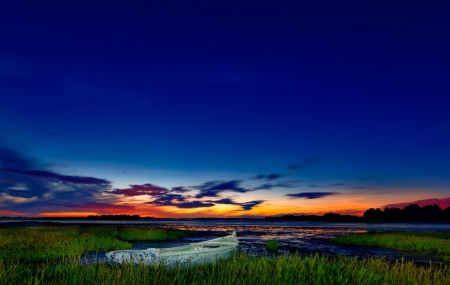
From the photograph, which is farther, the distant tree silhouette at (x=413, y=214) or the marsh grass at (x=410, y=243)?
the distant tree silhouette at (x=413, y=214)

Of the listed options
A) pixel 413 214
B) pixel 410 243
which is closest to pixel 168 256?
pixel 410 243

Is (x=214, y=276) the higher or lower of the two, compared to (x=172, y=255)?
lower

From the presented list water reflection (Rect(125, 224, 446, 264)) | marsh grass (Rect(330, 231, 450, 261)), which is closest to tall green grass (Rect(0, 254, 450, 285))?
water reflection (Rect(125, 224, 446, 264))

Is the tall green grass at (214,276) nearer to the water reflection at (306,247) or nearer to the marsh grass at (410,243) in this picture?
the water reflection at (306,247)

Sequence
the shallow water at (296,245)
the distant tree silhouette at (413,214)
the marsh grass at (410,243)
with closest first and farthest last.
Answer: the shallow water at (296,245) → the marsh grass at (410,243) → the distant tree silhouette at (413,214)

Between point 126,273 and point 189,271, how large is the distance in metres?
2.17

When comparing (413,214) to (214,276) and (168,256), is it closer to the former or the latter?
(168,256)

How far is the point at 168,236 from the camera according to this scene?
4097 cm

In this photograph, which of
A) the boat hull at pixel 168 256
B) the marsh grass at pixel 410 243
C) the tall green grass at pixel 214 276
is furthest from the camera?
the marsh grass at pixel 410 243

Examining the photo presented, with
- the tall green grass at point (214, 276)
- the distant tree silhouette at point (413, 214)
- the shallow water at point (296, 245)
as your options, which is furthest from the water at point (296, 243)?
the distant tree silhouette at point (413, 214)

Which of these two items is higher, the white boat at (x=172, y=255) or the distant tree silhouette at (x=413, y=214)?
the distant tree silhouette at (x=413, y=214)

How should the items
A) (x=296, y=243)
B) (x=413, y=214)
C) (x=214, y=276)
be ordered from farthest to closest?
(x=413, y=214), (x=296, y=243), (x=214, y=276)

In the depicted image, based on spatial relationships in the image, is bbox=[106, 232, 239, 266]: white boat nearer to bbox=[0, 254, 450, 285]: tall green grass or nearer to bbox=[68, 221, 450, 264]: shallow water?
bbox=[68, 221, 450, 264]: shallow water

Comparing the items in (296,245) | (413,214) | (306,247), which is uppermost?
(413,214)
